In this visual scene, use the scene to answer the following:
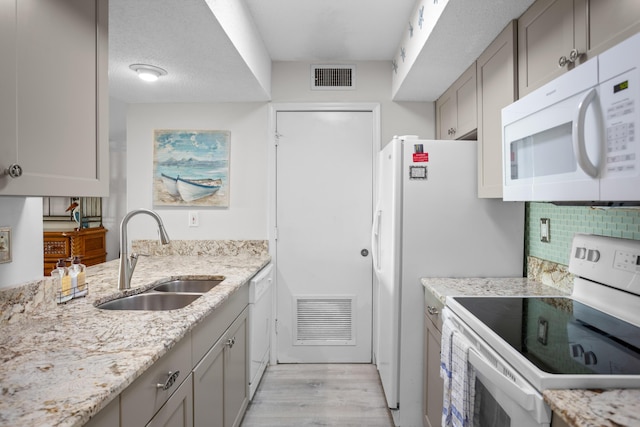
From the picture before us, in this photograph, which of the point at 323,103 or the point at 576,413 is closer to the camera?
the point at 576,413

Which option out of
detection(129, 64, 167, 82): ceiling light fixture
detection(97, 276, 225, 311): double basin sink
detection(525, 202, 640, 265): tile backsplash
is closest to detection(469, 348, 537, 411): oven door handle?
detection(525, 202, 640, 265): tile backsplash

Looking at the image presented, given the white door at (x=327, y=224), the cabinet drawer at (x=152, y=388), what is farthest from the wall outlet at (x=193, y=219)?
the cabinet drawer at (x=152, y=388)

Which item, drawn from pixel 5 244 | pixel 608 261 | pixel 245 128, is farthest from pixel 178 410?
pixel 245 128

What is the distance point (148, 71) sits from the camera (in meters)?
2.19

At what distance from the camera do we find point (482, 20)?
5.29 feet

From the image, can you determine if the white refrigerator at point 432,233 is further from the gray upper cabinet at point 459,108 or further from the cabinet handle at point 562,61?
the cabinet handle at point 562,61

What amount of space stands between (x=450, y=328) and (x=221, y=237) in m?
1.99

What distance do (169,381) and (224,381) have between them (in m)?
0.68

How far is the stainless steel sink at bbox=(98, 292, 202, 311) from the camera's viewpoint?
5.57 ft

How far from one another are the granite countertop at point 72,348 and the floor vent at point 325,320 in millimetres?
1309

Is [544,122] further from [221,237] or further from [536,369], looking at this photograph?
[221,237]

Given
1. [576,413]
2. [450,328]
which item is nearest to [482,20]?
[450,328]

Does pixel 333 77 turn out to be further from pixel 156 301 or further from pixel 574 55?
pixel 156 301

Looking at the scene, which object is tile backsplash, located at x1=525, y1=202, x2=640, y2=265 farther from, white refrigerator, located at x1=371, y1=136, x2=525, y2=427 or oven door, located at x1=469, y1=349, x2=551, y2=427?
oven door, located at x1=469, y1=349, x2=551, y2=427
